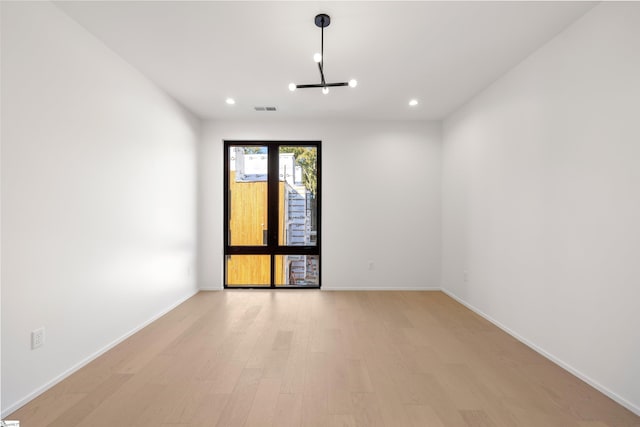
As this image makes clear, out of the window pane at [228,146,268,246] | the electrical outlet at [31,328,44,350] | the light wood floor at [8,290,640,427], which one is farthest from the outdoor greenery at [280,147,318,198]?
the electrical outlet at [31,328,44,350]

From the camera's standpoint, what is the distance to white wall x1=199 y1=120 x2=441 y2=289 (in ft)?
15.9

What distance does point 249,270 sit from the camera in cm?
493

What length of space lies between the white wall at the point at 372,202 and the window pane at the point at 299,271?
0.62ft

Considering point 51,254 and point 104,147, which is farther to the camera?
point 104,147

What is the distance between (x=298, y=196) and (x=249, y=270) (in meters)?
1.45

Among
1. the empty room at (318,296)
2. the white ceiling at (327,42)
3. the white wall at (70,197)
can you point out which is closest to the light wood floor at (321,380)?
the empty room at (318,296)

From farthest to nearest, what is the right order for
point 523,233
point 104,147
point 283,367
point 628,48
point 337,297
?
point 337,297
point 523,233
point 104,147
point 283,367
point 628,48

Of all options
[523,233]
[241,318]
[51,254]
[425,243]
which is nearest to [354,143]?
[425,243]

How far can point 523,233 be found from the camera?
293cm

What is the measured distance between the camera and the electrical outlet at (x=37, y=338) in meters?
2.00

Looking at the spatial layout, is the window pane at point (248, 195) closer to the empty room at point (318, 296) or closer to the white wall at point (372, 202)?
the white wall at point (372, 202)

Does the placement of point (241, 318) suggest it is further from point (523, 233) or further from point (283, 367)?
point (523, 233)

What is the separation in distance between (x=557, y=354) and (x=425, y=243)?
2501 millimetres

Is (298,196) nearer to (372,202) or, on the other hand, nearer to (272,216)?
(272,216)
